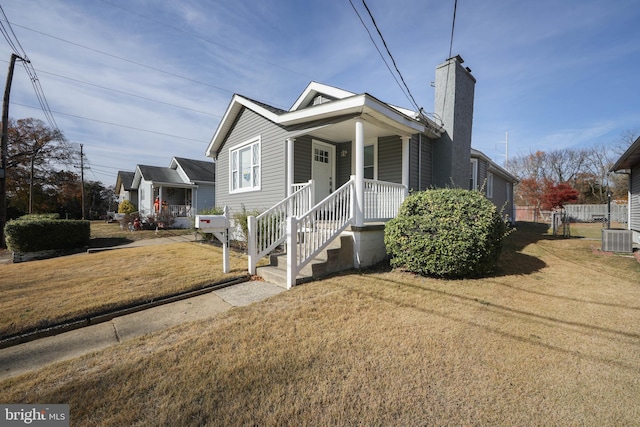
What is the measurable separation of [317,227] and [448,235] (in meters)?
2.48

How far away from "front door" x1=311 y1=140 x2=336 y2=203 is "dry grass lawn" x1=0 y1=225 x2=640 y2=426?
5.28 meters

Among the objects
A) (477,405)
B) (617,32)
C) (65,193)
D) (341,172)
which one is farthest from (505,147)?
(65,193)

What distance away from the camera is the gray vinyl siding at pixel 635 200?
9273 millimetres

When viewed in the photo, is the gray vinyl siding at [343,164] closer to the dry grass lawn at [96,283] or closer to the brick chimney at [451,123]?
the brick chimney at [451,123]

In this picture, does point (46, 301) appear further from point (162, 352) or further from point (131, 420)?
point (131, 420)

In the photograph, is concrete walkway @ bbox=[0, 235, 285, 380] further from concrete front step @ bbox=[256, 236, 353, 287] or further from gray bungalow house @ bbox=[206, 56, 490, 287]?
gray bungalow house @ bbox=[206, 56, 490, 287]

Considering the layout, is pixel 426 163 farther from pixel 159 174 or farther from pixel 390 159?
pixel 159 174

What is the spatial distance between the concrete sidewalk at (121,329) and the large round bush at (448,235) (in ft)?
8.61

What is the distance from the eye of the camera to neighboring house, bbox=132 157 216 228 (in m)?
19.8

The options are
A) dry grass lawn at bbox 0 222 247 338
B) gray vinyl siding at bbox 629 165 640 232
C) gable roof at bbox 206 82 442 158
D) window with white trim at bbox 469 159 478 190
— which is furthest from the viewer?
window with white trim at bbox 469 159 478 190

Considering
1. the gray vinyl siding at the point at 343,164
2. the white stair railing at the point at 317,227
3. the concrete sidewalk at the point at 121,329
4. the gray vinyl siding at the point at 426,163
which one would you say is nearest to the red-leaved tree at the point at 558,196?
the gray vinyl siding at the point at 426,163

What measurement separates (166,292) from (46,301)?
1720mm

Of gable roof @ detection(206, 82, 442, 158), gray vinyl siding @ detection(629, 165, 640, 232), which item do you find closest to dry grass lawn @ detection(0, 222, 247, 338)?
gable roof @ detection(206, 82, 442, 158)

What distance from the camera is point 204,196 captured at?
69.6 feet
